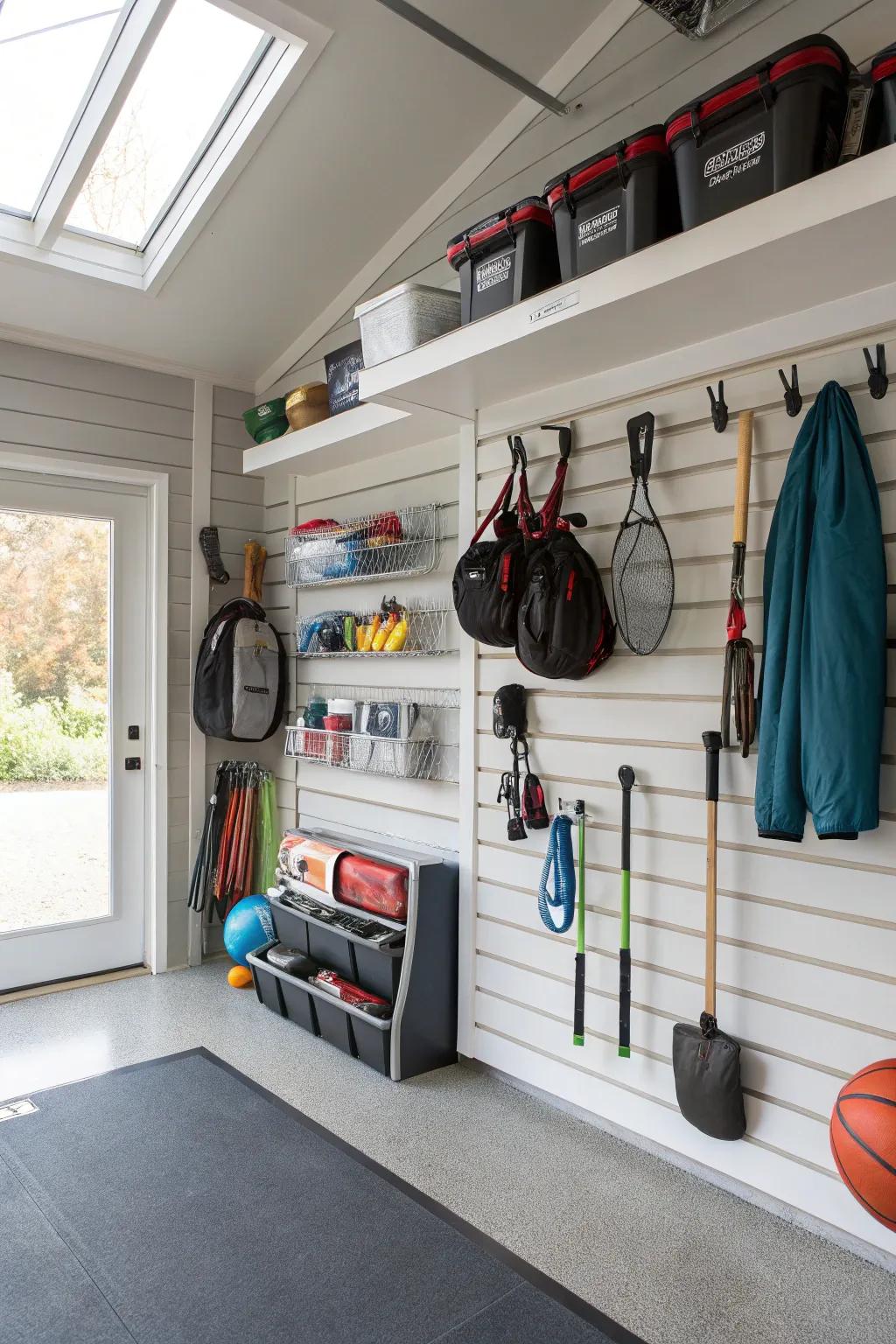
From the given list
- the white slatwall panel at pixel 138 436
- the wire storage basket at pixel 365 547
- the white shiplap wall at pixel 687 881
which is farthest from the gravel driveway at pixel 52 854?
the white shiplap wall at pixel 687 881

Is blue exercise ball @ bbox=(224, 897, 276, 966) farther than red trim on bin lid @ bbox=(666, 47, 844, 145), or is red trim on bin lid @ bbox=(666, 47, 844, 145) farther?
blue exercise ball @ bbox=(224, 897, 276, 966)

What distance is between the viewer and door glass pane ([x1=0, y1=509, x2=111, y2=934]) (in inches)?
145

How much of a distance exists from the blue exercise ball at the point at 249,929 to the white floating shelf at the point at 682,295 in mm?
2113

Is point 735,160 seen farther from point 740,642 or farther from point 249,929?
point 249,929

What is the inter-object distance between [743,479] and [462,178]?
1.72 metres

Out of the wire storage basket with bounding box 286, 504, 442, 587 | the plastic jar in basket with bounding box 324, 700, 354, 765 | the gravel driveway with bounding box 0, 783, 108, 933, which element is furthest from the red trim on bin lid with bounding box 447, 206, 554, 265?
the gravel driveway with bounding box 0, 783, 108, 933

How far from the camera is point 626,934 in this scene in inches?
99.1

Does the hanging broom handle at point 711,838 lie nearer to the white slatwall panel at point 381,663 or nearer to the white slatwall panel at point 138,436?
the white slatwall panel at point 381,663

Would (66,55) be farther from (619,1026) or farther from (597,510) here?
Result: (619,1026)

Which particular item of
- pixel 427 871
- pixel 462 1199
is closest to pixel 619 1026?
pixel 462 1199

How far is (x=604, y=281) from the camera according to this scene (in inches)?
84.4

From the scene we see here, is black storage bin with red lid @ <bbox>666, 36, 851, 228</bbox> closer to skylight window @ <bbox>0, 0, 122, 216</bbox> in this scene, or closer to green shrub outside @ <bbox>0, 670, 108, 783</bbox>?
skylight window @ <bbox>0, 0, 122, 216</bbox>

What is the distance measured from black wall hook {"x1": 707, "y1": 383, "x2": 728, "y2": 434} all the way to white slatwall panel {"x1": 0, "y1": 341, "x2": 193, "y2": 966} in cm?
252

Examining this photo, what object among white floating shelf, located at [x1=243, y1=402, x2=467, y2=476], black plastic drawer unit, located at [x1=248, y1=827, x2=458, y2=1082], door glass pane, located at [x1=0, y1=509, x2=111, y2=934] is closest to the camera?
black plastic drawer unit, located at [x1=248, y1=827, x2=458, y2=1082]
